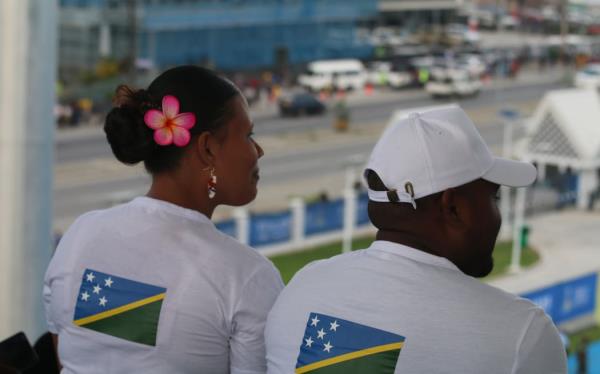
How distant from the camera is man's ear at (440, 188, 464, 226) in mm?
2479

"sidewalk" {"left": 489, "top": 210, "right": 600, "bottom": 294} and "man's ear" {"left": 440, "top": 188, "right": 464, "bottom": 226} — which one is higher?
"man's ear" {"left": 440, "top": 188, "right": 464, "bottom": 226}

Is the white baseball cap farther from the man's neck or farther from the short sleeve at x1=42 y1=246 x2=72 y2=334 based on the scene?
the short sleeve at x1=42 y1=246 x2=72 y2=334

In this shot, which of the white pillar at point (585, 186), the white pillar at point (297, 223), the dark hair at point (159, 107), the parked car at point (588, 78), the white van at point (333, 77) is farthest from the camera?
the parked car at point (588, 78)

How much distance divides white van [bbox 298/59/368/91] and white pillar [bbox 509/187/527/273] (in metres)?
25.1

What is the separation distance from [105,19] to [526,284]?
31306 millimetres

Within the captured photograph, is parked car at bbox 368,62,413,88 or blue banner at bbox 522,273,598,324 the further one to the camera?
parked car at bbox 368,62,413,88

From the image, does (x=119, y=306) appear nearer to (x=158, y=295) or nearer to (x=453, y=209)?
(x=158, y=295)

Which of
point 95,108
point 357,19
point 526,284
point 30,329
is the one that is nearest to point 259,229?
point 526,284

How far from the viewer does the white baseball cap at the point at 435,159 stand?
246 cm

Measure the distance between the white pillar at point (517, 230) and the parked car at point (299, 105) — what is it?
17.6m

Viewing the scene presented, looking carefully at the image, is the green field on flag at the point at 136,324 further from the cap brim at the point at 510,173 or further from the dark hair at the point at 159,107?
the cap brim at the point at 510,173

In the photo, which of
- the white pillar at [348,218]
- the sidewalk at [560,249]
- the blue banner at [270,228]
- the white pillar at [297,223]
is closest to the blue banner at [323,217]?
the white pillar at [297,223]

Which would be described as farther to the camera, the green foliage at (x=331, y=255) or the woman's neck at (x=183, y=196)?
the green foliage at (x=331, y=255)

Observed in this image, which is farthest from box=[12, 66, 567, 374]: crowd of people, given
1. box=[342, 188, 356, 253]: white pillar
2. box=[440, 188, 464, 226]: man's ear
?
box=[342, 188, 356, 253]: white pillar
